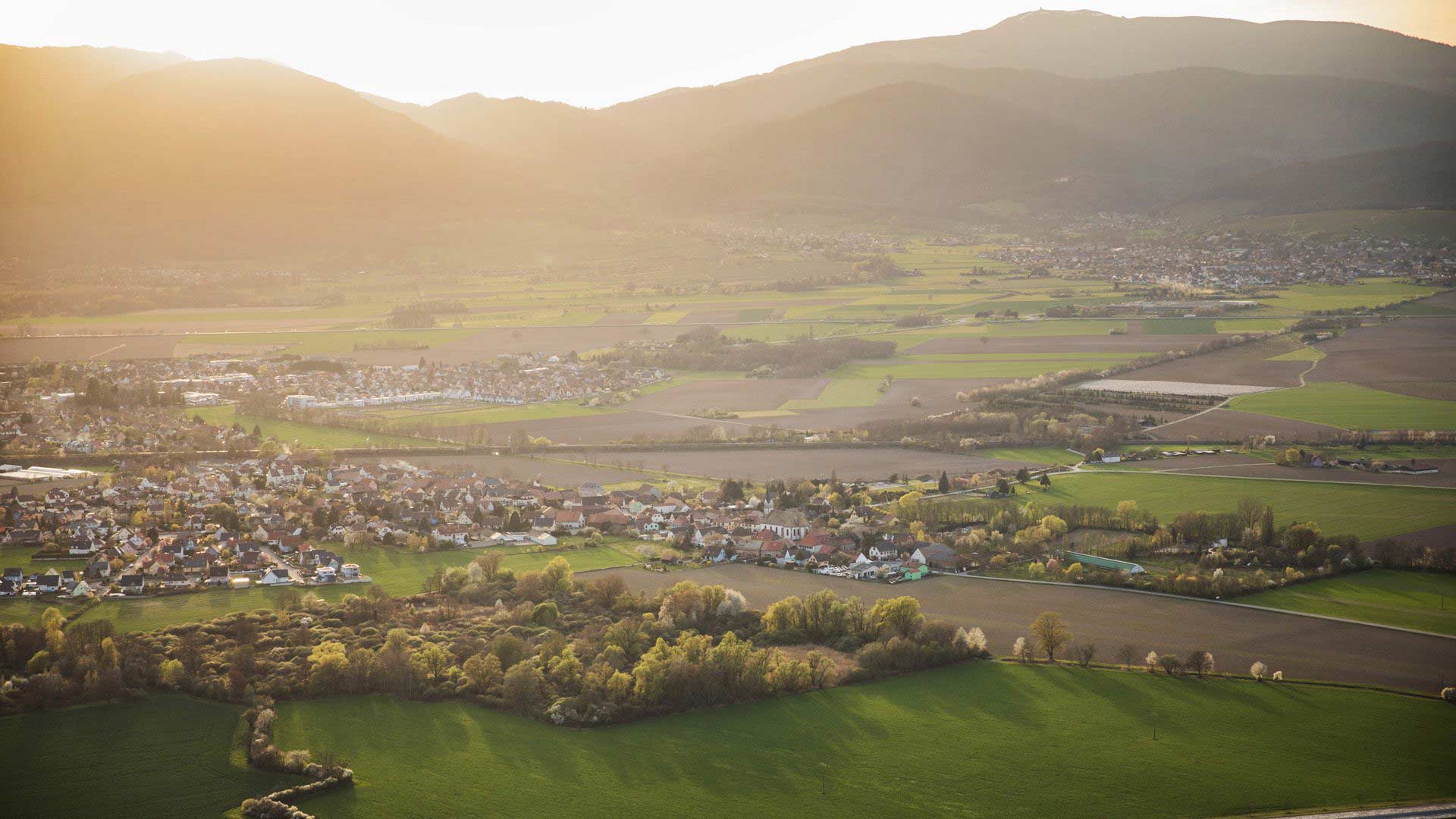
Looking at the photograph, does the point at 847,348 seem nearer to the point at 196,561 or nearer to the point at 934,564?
the point at 934,564

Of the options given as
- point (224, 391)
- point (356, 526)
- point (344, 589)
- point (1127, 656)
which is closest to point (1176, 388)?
point (1127, 656)

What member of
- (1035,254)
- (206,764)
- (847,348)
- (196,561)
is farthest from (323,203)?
(206,764)

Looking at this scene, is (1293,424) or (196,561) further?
(1293,424)

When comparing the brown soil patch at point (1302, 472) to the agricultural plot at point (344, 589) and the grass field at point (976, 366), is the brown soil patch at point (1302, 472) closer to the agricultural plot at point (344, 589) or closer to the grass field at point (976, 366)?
the grass field at point (976, 366)

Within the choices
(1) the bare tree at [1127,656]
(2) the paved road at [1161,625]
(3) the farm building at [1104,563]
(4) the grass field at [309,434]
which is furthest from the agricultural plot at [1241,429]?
(4) the grass field at [309,434]

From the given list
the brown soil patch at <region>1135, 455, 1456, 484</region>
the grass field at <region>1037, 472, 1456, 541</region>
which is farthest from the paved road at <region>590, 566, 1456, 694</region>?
the brown soil patch at <region>1135, 455, 1456, 484</region>

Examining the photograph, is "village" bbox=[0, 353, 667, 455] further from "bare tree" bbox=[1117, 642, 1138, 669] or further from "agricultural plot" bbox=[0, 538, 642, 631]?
"bare tree" bbox=[1117, 642, 1138, 669]
